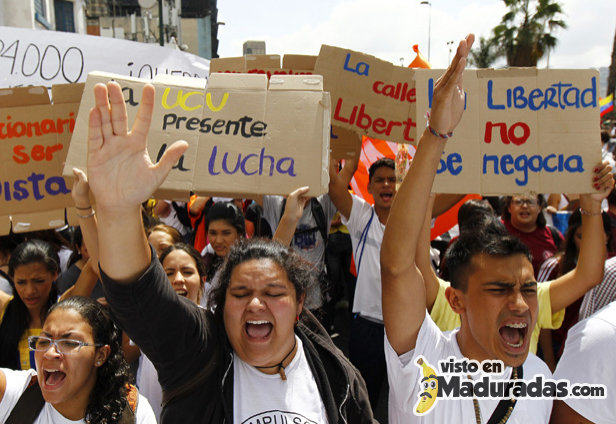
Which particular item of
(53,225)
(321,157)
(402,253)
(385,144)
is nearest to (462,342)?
(402,253)

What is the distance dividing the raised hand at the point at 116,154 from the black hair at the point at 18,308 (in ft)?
5.50

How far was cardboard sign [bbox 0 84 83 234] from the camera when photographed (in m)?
2.65

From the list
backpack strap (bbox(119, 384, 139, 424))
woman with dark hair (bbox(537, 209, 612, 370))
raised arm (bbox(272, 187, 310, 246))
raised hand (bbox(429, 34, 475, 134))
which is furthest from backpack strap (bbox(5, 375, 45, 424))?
woman with dark hair (bbox(537, 209, 612, 370))

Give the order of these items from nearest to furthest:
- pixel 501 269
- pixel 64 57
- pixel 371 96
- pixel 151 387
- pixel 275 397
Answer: pixel 275 397
pixel 501 269
pixel 151 387
pixel 371 96
pixel 64 57

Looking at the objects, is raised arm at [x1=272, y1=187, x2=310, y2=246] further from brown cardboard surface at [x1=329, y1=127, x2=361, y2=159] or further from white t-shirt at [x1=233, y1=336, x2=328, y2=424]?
brown cardboard surface at [x1=329, y1=127, x2=361, y2=159]

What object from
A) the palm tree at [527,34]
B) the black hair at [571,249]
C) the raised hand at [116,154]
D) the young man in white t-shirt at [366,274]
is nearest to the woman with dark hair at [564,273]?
the black hair at [571,249]

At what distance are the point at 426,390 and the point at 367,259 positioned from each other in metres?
1.72

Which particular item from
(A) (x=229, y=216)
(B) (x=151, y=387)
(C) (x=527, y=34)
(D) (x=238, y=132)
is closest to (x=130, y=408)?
(B) (x=151, y=387)

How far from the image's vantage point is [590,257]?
7.56 ft

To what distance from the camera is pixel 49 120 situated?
9.02ft

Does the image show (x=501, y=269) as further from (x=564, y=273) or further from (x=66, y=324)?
(x=66, y=324)

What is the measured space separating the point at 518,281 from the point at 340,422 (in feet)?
2.54

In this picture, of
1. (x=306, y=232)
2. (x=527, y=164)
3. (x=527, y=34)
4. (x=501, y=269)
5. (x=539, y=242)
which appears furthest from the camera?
(x=527, y=34)

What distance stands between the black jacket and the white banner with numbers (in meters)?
2.71
